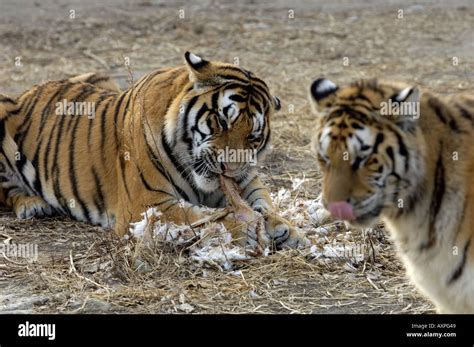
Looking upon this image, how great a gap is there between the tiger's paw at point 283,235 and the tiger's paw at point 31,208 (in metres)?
1.54

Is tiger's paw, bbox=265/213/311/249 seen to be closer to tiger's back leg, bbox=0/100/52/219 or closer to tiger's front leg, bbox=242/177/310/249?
tiger's front leg, bbox=242/177/310/249

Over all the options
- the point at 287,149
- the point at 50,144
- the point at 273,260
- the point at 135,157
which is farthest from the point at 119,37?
the point at 273,260

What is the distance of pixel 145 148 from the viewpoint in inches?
233

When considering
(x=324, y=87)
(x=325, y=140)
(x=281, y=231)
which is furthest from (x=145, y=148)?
(x=325, y=140)

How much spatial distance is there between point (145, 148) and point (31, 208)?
3.29ft

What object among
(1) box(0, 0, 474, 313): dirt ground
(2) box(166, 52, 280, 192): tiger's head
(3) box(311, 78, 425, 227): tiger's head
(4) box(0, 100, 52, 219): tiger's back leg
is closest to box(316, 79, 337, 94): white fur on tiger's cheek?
(3) box(311, 78, 425, 227): tiger's head

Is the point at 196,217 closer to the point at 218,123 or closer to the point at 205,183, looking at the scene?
the point at 205,183

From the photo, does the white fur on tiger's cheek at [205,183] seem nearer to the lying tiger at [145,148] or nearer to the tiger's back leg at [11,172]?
the lying tiger at [145,148]

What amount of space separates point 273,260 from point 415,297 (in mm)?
803

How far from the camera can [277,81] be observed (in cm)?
983

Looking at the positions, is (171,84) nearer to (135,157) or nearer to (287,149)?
(135,157)

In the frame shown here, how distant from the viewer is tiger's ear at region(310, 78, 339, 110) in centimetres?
402

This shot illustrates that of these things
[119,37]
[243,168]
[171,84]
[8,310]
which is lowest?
[8,310]

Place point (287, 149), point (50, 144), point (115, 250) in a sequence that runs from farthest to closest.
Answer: point (287, 149)
point (50, 144)
point (115, 250)
